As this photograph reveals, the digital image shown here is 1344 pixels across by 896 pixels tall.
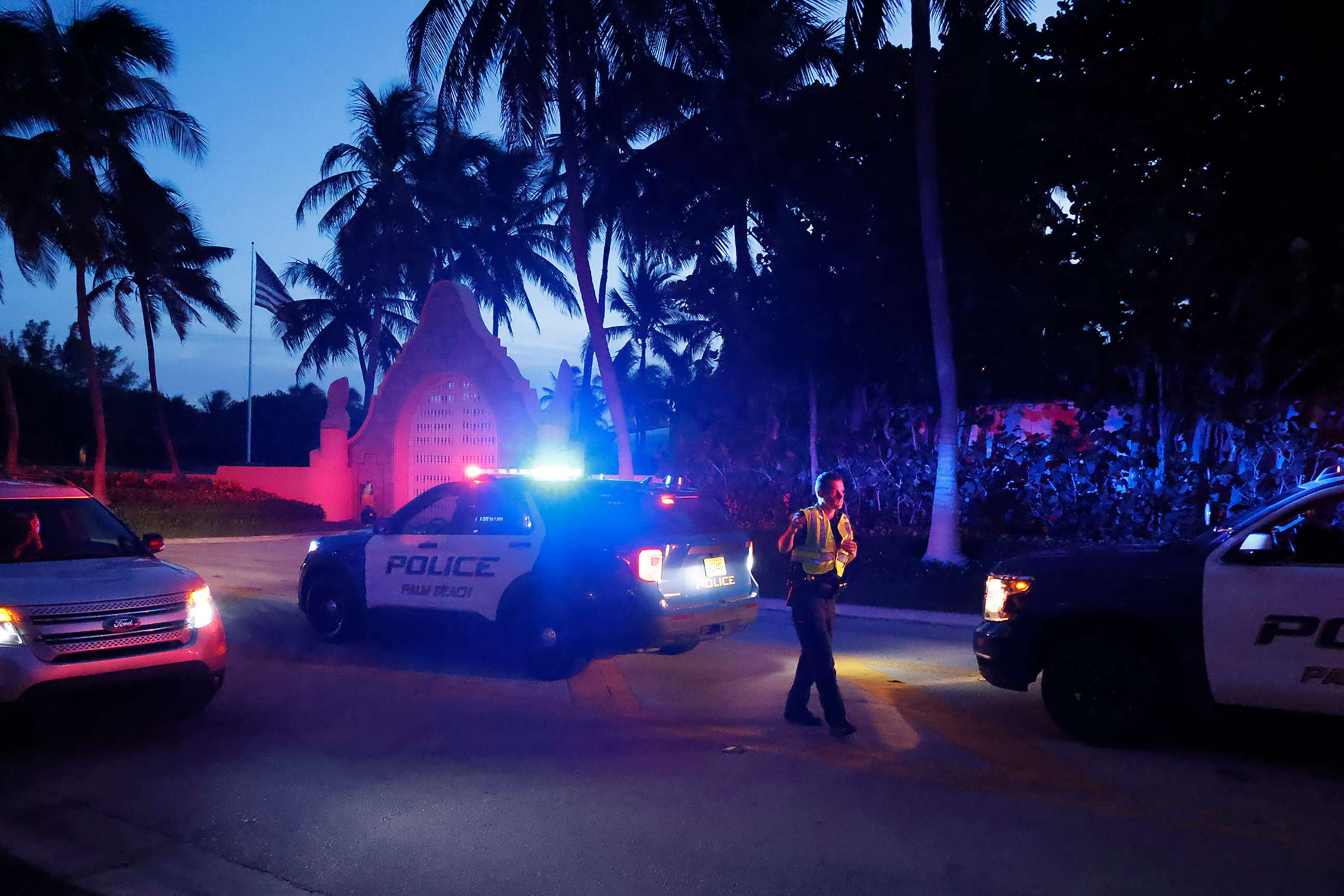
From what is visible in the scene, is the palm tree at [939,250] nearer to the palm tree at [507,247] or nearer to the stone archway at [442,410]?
the stone archway at [442,410]

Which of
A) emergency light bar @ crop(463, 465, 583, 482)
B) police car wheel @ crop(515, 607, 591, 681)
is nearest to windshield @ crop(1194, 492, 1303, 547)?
police car wheel @ crop(515, 607, 591, 681)

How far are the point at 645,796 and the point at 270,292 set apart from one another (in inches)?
1567

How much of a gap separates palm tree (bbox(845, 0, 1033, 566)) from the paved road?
26.9 feet

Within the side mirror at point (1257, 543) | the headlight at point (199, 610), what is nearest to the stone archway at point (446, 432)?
the headlight at point (199, 610)

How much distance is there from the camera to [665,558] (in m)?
8.47

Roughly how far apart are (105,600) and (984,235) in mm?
16578

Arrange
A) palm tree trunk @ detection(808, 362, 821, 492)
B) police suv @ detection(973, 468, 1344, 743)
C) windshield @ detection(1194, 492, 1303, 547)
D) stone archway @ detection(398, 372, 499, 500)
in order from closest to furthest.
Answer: police suv @ detection(973, 468, 1344, 743) < windshield @ detection(1194, 492, 1303, 547) < palm tree trunk @ detection(808, 362, 821, 492) < stone archway @ detection(398, 372, 499, 500)

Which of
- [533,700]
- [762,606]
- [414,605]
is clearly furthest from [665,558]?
[762,606]

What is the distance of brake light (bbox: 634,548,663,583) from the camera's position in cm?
839

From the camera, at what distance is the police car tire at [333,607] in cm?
1041

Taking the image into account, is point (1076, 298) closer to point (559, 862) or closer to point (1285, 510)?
point (1285, 510)

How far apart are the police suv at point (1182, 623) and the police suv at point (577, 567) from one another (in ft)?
7.78

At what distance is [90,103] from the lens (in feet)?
93.1

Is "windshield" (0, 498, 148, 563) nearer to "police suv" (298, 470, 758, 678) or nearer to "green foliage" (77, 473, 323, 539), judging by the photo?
"police suv" (298, 470, 758, 678)
